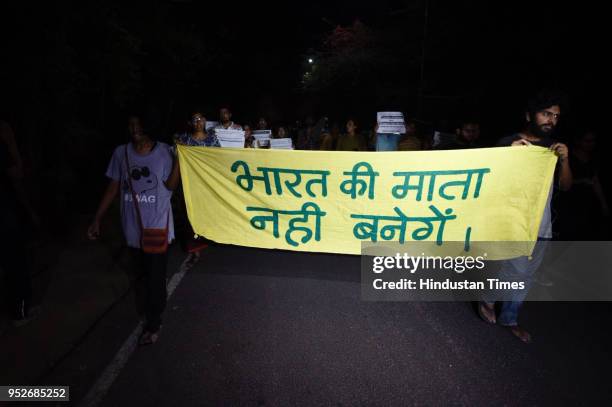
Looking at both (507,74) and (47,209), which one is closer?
(47,209)

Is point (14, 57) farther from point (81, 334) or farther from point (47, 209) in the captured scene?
point (81, 334)

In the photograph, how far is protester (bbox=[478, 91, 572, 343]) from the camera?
9.78 ft

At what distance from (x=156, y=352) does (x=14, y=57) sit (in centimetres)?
479

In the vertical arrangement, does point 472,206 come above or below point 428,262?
above

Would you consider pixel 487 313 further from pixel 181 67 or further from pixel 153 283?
pixel 181 67

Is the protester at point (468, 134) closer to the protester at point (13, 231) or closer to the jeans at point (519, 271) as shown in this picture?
the jeans at point (519, 271)

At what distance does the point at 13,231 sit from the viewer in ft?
11.3

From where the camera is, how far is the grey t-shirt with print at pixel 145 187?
308 cm

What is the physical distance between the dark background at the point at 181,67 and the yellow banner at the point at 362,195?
30.9 inches

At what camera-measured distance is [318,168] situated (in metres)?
3.46

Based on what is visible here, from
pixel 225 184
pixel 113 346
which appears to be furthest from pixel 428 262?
pixel 113 346

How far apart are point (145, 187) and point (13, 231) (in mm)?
1437

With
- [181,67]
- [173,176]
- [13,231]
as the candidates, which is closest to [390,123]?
[173,176]

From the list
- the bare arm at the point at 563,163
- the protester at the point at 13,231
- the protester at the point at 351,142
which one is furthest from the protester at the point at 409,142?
the protester at the point at 13,231
